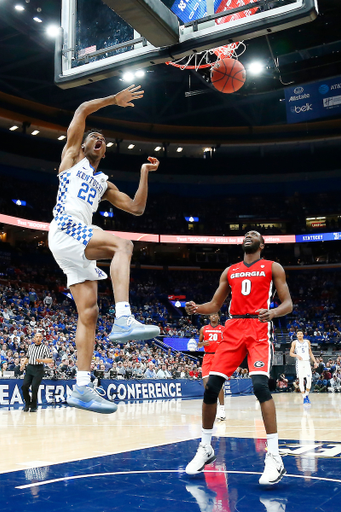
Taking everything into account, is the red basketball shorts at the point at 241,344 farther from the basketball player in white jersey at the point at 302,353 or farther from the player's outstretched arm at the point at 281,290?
the basketball player in white jersey at the point at 302,353

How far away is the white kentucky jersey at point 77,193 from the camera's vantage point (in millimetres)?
3914

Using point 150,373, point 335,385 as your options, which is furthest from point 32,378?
point 335,385

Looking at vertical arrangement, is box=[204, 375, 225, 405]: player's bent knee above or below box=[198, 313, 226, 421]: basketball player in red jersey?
below

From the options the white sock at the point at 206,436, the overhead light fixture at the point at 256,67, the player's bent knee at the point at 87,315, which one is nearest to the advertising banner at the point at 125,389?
the white sock at the point at 206,436

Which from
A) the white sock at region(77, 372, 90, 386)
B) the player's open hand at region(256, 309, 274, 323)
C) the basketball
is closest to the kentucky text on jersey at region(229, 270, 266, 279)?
the player's open hand at region(256, 309, 274, 323)

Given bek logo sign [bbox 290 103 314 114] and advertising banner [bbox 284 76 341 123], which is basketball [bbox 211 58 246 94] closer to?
advertising banner [bbox 284 76 341 123]

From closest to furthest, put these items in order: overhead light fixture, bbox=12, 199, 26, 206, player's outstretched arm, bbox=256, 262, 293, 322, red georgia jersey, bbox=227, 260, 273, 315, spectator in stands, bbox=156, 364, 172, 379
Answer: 1. player's outstretched arm, bbox=256, 262, 293, 322
2. red georgia jersey, bbox=227, 260, 273, 315
3. spectator in stands, bbox=156, 364, 172, 379
4. overhead light fixture, bbox=12, 199, 26, 206

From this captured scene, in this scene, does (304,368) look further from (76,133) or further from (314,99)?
(76,133)

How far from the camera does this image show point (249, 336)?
5344 mm

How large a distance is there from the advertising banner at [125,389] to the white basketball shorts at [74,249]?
6.90 metres

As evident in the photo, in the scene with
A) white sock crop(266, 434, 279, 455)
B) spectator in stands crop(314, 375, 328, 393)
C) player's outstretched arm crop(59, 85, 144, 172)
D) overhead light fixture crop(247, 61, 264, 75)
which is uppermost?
overhead light fixture crop(247, 61, 264, 75)

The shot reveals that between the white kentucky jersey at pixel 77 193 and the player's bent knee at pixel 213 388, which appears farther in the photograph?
the player's bent knee at pixel 213 388

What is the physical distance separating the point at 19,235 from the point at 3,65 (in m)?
12.1

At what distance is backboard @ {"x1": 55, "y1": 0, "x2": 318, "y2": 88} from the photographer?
4.38 metres
